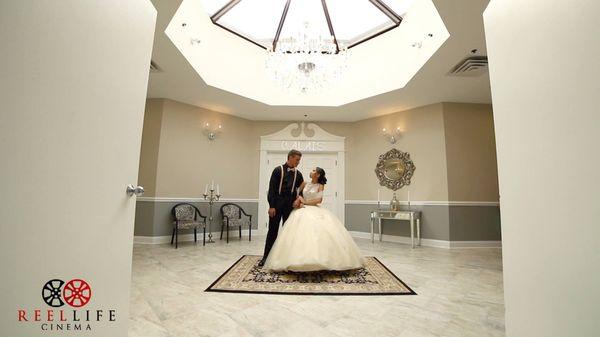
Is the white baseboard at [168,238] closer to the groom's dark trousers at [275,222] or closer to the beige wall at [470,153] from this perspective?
the groom's dark trousers at [275,222]

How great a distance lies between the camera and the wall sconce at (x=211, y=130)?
19.4ft

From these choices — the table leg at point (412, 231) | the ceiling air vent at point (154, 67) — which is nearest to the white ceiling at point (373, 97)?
the ceiling air vent at point (154, 67)

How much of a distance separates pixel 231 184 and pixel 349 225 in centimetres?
320

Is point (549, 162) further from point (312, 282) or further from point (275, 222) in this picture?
point (275, 222)

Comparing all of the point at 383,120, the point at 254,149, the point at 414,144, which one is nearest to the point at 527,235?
the point at 414,144

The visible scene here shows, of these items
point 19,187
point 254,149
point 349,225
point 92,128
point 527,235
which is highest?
point 254,149

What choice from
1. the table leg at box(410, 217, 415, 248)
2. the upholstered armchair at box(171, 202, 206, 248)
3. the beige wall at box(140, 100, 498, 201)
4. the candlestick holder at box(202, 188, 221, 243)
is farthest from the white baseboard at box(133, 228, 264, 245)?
the table leg at box(410, 217, 415, 248)

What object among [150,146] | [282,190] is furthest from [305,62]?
[150,146]

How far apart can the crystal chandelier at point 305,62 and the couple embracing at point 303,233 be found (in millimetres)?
1591

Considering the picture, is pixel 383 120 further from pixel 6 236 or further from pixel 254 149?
pixel 6 236

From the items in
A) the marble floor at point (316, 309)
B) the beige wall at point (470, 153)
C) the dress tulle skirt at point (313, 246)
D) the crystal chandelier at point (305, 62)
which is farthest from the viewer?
the beige wall at point (470, 153)

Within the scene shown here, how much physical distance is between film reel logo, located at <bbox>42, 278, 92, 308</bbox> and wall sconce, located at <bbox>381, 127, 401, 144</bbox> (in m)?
6.07

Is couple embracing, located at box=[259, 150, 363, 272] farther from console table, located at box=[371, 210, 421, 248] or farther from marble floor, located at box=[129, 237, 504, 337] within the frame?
console table, located at box=[371, 210, 421, 248]

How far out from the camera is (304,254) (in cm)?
271
